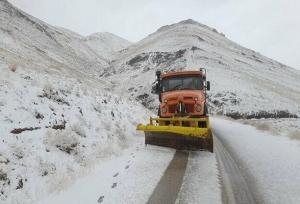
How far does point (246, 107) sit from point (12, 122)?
40.9m

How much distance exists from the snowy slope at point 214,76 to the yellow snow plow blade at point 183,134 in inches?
1294

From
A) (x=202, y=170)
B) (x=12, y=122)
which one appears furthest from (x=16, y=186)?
(x=202, y=170)

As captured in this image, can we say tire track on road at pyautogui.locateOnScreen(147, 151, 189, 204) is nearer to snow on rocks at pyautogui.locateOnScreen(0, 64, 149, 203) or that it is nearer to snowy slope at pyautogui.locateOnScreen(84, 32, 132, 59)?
snow on rocks at pyautogui.locateOnScreen(0, 64, 149, 203)

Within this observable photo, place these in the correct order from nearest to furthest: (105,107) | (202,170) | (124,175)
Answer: (124,175), (202,170), (105,107)

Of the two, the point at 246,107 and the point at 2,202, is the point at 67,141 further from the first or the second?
the point at 246,107

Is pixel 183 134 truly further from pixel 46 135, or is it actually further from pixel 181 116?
pixel 46 135

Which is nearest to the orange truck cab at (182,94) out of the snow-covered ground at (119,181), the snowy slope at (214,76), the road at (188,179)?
the road at (188,179)

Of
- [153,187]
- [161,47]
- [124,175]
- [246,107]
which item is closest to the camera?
[153,187]

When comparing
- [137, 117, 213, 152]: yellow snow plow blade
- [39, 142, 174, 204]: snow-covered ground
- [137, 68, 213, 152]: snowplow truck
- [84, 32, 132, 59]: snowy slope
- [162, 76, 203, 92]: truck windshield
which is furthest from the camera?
[84, 32, 132, 59]: snowy slope

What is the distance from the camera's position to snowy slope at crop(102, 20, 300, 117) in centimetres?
4781

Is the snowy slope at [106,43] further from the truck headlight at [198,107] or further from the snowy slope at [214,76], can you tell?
the truck headlight at [198,107]

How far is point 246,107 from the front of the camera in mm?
45750

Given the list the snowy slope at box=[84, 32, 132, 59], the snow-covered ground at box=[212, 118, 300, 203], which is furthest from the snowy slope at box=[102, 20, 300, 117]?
the snow-covered ground at box=[212, 118, 300, 203]

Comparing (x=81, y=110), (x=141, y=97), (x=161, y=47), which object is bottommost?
(x=81, y=110)
